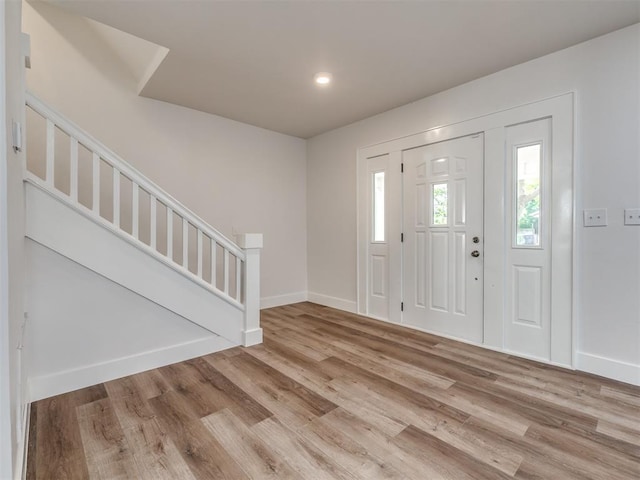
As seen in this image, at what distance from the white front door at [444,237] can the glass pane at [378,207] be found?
0.34m

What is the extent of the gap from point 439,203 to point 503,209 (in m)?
0.61

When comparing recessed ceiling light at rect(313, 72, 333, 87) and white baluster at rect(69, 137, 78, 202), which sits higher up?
recessed ceiling light at rect(313, 72, 333, 87)

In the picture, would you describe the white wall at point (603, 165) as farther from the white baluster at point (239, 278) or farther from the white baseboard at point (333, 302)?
the white baluster at point (239, 278)

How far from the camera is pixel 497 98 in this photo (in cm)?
269

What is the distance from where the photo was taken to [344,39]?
2.24 m

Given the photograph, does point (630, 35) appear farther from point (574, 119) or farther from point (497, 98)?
point (497, 98)

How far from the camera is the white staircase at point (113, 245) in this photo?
195 centimetres

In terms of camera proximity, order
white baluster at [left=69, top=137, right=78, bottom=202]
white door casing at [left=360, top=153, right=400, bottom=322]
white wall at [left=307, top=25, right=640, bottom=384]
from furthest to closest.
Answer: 1. white door casing at [left=360, top=153, right=400, bottom=322]
2. white wall at [left=307, top=25, right=640, bottom=384]
3. white baluster at [left=69, top=137, right=78, bottom=202]

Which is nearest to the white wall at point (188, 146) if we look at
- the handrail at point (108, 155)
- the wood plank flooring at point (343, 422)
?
the handrail at point (108, 155)

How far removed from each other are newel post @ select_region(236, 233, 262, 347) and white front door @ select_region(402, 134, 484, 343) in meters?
1.66

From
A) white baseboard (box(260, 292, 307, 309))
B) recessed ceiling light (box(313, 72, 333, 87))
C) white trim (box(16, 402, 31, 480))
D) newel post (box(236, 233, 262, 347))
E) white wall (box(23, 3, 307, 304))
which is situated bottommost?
white trim (box(16, 402, 31, 480))

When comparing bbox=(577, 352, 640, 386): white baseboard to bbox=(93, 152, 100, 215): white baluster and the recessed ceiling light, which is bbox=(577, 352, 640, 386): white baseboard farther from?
bbox=(93, 152, 100, 215): white baluster

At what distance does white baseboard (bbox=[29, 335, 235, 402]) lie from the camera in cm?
196

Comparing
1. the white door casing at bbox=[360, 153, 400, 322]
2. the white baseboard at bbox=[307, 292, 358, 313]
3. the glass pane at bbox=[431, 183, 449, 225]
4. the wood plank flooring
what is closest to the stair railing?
the wood plank flooring
